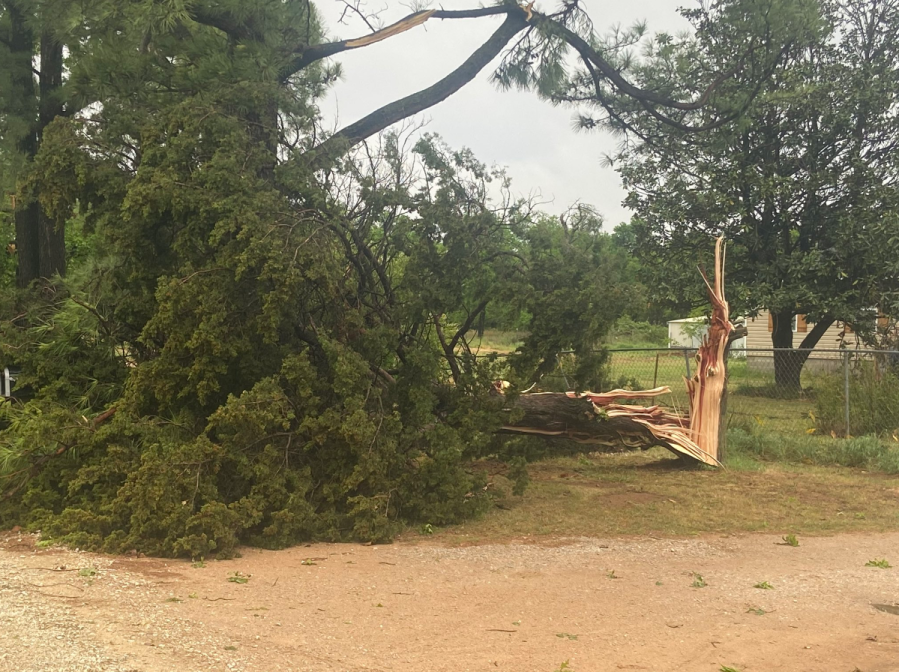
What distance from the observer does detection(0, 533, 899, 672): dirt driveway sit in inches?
144

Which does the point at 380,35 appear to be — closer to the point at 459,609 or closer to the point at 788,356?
the point at 459,609

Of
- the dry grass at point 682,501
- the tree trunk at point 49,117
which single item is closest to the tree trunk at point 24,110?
the tree trunk at point 49,117

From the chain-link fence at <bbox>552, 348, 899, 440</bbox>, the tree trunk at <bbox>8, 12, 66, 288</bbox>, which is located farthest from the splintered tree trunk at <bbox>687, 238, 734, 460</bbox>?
the tree trunk at <bbox>8, 12, 66, 288</bbox>

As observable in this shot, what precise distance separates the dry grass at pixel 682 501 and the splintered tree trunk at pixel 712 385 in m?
0.41

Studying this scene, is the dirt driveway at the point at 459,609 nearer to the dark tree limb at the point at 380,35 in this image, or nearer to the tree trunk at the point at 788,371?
the dark tree limb at the point at 380,35

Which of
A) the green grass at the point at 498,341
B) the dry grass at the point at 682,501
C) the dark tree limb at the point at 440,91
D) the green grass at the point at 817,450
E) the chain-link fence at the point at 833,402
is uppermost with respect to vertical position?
the dark tree limb at the point at 440,91

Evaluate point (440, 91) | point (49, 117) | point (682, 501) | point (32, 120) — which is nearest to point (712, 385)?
point (682, 501)

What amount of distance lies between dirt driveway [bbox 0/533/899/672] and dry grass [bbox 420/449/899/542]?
0.55m

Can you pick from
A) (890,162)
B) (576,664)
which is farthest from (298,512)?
(890,162)

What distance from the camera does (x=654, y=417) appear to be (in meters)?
9.15

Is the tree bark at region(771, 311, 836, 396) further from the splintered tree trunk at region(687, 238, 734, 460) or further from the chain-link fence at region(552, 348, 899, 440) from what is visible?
the splintered tree trunk at region(687, 238, 734, 460)

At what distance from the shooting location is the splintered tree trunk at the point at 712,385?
894 cm

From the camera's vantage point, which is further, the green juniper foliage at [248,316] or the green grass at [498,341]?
the green grass at [498,341]

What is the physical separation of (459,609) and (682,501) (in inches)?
142
